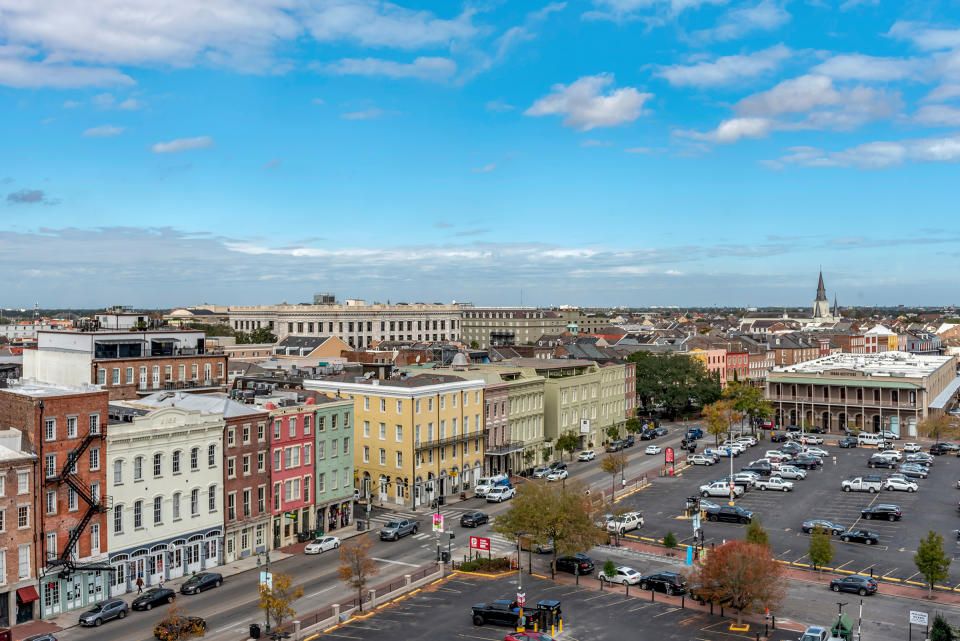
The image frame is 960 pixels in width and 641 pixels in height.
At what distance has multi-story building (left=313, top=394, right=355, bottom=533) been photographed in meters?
73.4

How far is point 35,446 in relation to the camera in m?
52.9

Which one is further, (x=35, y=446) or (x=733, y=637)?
(x=35, y=446)

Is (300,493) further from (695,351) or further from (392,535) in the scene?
(695,351)

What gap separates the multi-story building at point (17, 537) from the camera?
50.6m

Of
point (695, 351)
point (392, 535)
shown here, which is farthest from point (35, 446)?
point (695, 351)

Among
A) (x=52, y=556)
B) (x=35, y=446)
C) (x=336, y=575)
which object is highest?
(x=35, y=446)

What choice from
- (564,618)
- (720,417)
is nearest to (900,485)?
(720,417)

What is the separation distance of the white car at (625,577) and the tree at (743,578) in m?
7.72

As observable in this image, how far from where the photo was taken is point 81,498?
179 ft

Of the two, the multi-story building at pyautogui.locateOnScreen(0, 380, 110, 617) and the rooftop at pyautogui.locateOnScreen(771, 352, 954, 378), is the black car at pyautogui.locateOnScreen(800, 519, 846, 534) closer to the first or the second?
the multi-story building at pyautogui.locateOnScreen(0, 380, 110, 617)

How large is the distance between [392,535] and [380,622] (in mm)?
19297

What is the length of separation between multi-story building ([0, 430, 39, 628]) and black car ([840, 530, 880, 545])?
62058mm

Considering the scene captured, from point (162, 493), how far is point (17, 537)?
10.2 meters

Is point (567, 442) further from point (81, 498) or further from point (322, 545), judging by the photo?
point (81, 498)
